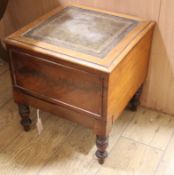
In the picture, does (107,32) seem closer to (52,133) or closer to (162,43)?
(162,43)

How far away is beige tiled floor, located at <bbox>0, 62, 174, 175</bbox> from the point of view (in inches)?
49.7

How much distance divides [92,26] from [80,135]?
499mm

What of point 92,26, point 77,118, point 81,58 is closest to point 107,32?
point 92,26

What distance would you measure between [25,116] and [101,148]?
1.23 feet

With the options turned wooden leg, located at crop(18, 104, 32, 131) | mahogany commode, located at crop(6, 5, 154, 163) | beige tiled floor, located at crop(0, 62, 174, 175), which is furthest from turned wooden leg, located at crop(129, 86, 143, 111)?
turned wooden leg, located at crop(18, 104, 32, 131)

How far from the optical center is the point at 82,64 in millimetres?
1022

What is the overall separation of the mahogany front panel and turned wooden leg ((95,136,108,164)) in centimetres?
12

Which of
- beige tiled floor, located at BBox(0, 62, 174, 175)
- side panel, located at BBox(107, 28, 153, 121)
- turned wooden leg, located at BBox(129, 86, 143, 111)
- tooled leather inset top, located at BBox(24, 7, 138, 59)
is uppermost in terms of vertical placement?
tooled leather inset top, located at BBox(24, 7, 138, 59)

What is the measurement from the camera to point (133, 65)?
3.95 ft

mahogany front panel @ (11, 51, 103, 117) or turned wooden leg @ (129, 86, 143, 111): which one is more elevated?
mahogany front panel @ (11, 51, 103, 117)

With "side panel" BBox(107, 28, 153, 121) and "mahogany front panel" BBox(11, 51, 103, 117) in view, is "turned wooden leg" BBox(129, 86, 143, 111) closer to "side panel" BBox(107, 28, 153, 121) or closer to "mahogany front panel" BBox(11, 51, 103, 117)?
"side panel" BBox(107, 28, 153, 121)

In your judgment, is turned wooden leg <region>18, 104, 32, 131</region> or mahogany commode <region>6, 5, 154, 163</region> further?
turned wooden leg <region>18, 104, 32, 131</region>

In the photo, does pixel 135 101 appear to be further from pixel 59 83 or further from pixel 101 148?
pixel 59 83

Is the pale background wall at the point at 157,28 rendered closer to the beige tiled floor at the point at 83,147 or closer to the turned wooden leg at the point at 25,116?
the beige tiled floor at the point at 83,147
